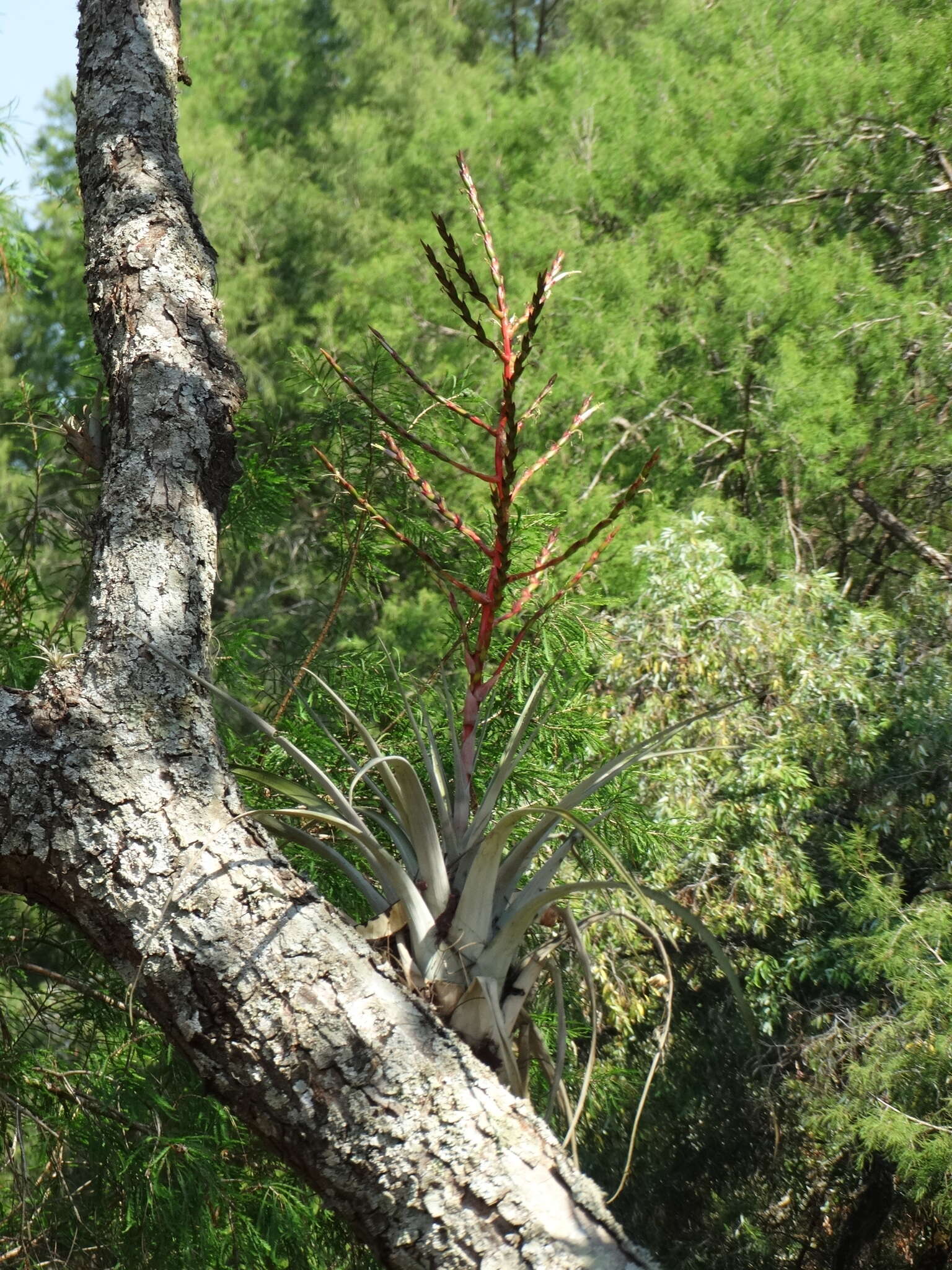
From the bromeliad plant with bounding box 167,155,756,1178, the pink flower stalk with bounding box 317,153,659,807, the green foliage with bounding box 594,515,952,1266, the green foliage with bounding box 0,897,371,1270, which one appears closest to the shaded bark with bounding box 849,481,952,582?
the green foliage with bounding box 594,515,952,1266

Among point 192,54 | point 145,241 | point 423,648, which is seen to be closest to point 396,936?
point 145,241

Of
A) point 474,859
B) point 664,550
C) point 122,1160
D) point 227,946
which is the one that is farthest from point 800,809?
point 227,946

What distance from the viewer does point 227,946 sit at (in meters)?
1.58

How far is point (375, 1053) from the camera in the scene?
61.1 inches

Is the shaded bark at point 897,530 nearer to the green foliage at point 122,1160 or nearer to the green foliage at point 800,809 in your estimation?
the green foliage at point 800,809

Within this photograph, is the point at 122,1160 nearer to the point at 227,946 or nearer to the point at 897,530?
the point at 227,946

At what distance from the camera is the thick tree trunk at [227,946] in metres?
1.51

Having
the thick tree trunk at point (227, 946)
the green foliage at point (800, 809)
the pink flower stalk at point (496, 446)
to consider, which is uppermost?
the pink flower stalk at point (496, 446)

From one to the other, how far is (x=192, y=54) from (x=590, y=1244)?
1606cm

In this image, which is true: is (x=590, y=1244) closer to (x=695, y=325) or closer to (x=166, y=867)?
(x=166, y=867)

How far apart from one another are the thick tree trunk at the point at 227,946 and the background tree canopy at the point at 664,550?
26 centimetres

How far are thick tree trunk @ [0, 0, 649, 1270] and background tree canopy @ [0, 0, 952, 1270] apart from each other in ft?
0.84

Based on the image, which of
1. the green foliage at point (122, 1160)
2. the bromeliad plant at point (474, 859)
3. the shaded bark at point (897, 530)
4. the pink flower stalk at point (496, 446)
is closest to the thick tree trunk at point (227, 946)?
the bromeliad plant at point (474, 859)

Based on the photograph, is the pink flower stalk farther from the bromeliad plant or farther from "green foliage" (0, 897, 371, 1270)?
"green foliage" (0, 897, 371, 1270)
